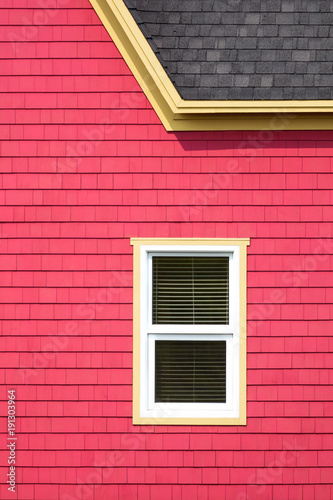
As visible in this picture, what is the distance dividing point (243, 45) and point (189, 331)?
2879 mm

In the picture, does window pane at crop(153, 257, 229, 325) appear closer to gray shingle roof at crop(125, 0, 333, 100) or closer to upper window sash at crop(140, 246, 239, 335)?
upper window sash at crop(140, 246, 239, 335)

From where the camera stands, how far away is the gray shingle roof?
6.14 metres

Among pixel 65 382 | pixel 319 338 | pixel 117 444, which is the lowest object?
pixel 117 444

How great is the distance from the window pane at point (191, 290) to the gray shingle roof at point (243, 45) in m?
1.66

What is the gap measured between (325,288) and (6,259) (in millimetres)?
3217

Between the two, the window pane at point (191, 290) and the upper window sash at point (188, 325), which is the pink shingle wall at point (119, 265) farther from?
the window pane at point (191, 290)

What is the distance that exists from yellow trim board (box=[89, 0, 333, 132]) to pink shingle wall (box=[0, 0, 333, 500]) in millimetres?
99

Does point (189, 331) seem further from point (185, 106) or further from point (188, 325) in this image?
point (185, 106)

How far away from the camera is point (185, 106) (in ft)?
20.0

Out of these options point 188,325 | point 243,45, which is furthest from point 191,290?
point 243,45

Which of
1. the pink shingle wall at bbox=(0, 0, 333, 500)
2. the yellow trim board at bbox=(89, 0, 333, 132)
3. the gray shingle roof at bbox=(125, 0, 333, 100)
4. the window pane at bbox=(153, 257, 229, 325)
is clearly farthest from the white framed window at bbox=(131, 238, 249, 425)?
the gray shingle roof at bbox=(125, 0, 333, 100)

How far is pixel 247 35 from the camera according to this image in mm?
6219

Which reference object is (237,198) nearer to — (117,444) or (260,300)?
(260,300)

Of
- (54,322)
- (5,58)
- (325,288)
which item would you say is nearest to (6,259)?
(54,322)
